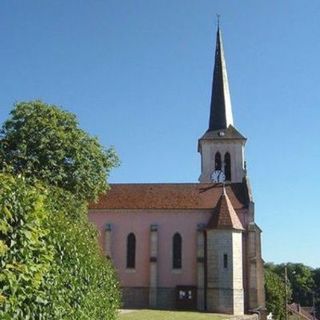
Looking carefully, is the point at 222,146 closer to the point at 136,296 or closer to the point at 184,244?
the point at 184,244

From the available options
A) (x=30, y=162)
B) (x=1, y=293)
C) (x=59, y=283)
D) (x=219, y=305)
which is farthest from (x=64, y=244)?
(x=219, y=305)

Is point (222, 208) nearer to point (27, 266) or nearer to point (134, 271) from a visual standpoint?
point (134, 271)

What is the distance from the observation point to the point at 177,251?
48406 millimetres

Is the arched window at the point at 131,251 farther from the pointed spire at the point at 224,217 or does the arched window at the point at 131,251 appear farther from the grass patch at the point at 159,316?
the grass patch at the point at 159,316

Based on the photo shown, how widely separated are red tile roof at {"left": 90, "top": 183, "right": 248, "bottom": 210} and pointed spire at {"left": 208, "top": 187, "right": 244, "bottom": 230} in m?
1.71

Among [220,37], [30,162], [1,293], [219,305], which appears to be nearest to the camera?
[1,293]

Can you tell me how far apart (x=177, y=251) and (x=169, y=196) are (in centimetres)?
532

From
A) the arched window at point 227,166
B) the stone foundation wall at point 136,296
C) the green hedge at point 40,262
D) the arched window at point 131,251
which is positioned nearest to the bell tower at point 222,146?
the arched window at point 227,166

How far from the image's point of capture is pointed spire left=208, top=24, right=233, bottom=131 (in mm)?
62531

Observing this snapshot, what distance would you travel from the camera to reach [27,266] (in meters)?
6.52

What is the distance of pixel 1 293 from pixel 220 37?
65387mm

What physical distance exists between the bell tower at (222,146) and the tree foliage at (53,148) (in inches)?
897

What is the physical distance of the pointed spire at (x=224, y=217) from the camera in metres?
45.7

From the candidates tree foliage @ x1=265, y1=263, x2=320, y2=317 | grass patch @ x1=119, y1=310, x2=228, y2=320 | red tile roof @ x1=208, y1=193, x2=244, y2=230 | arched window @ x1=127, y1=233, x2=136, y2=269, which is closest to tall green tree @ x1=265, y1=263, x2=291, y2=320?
red tile roof @ x1=208, y1=193, x2=244, y2=230
